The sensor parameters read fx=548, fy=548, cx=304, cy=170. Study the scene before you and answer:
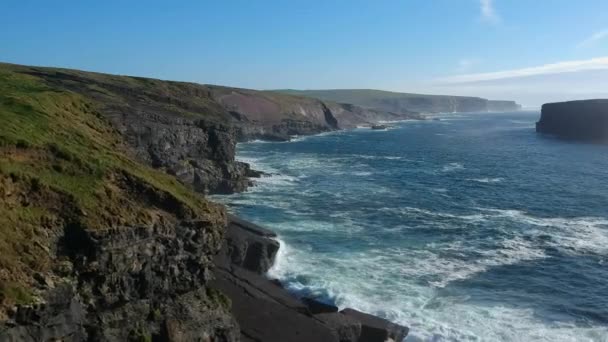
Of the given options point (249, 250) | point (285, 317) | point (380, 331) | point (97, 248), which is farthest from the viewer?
point (249, 250)

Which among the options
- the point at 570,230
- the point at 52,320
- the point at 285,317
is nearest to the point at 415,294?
the point at 285,317

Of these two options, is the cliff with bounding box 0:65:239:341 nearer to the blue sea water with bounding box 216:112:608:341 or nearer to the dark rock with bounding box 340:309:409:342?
the dark rock with bounding box 340:309:409:342

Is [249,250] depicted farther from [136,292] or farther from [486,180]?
[486,180]

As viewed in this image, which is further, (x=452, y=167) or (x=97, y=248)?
(x=452, y=167)

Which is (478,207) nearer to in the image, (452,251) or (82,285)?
(452,251)

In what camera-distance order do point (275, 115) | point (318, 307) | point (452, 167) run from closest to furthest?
point (318, 307), point (452, 167), point (275, 115)

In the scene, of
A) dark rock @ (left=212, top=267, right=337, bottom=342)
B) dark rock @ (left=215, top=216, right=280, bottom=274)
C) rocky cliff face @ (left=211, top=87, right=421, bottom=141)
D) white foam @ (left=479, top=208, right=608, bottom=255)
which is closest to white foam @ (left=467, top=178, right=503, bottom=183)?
white foam @ (left=479, top=208, right=608, bottom=255)
